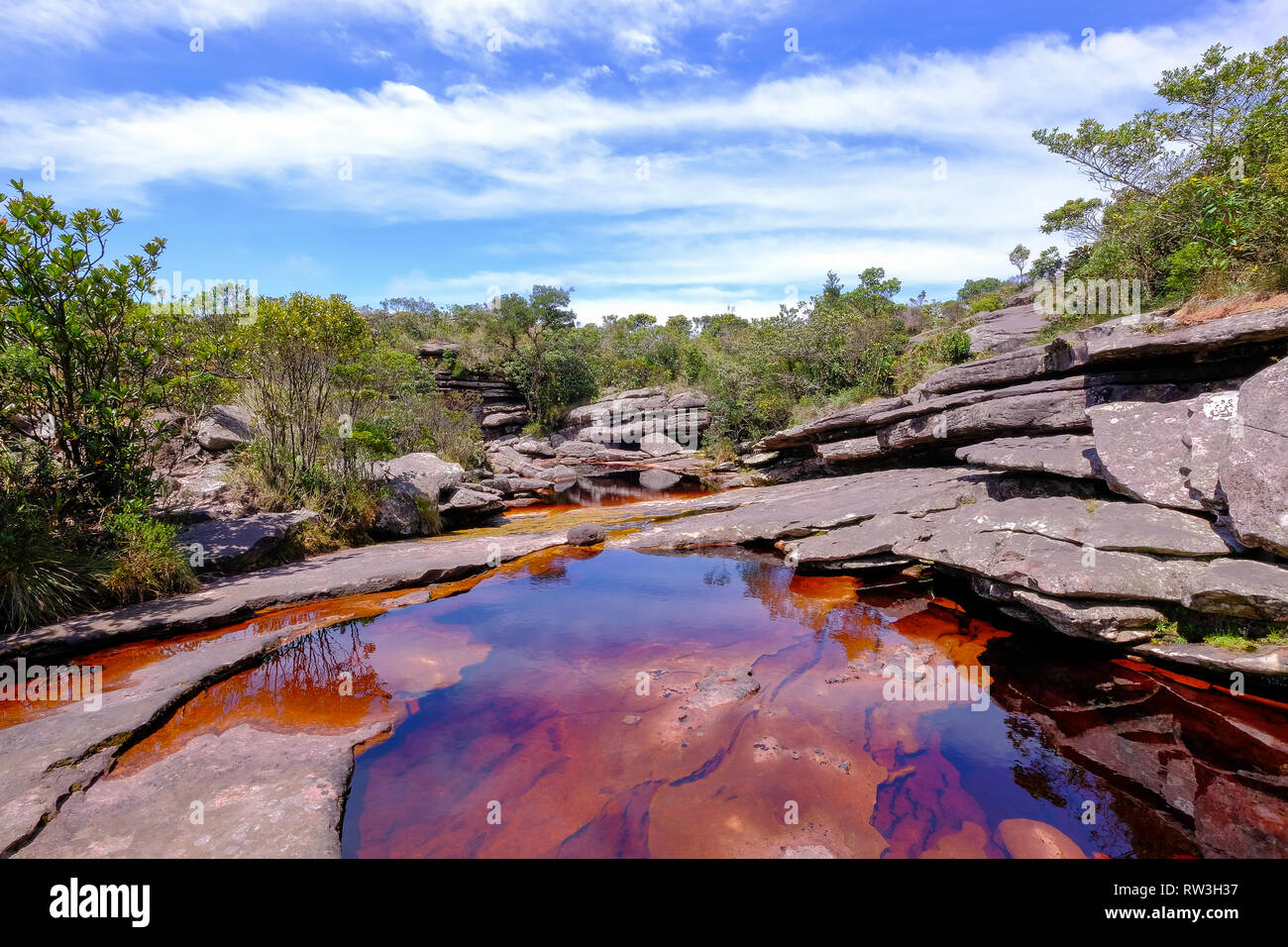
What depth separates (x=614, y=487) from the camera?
80.9 feet

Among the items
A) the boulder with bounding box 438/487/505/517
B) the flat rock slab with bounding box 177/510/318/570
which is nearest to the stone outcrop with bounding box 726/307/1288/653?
the boulder with bounding box 438/487/505/517

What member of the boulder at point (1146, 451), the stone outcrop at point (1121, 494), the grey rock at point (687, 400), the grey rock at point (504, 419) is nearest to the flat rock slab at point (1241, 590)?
the stone outcrop at point (1121, 494)

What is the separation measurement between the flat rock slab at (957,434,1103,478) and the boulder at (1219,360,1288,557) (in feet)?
6.04

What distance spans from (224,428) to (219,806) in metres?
12.2

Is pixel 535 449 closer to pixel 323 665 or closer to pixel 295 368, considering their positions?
pixel 295 368

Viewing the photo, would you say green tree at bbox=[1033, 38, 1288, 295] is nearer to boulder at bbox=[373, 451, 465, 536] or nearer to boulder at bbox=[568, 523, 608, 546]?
boulder at bbox=[568, 523, 608, 546]

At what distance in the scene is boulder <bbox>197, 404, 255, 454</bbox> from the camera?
1273cm

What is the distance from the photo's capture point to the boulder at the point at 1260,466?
523 cm

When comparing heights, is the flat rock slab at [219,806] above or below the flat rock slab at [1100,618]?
below

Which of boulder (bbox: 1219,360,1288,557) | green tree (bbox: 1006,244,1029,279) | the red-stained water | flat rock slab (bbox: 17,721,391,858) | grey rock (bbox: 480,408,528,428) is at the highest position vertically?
green tree (bbox: 1006,244,1029,279)

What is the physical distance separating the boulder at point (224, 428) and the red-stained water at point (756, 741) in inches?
320

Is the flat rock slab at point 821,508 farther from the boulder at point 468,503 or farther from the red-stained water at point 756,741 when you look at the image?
the boulder at point 468,503
